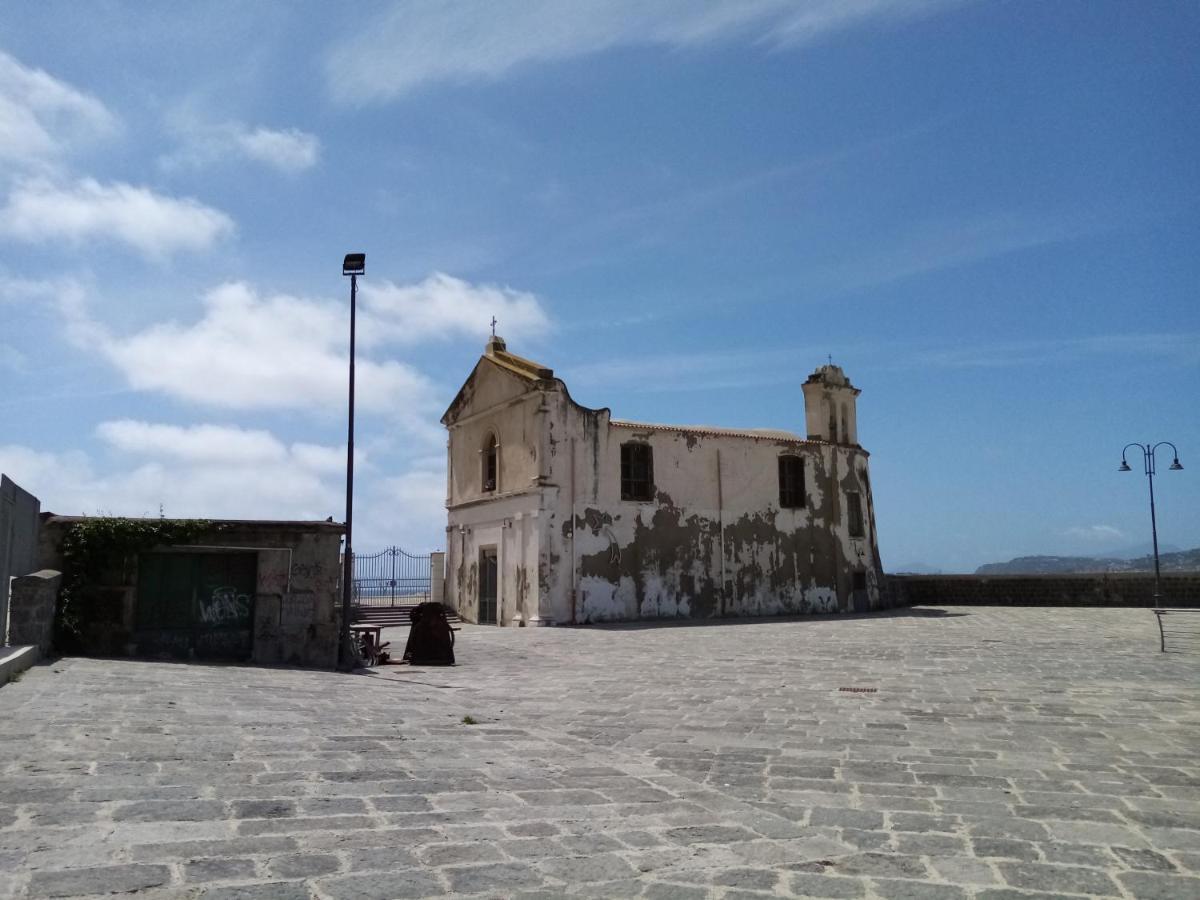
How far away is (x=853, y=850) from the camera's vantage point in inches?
187

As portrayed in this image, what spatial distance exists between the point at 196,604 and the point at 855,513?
78.2 feet

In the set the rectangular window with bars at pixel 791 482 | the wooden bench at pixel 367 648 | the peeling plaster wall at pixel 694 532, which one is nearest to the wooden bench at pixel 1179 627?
the peeling plaster wall at pixel 694 532

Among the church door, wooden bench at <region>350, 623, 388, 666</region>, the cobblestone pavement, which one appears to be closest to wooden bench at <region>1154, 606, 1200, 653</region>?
the cobblestone pavement

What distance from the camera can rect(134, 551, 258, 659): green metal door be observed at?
45.1 feet

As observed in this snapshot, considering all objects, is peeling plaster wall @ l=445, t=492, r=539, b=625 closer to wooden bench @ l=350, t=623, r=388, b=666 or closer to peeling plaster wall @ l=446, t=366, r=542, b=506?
A: peeling plaster wall @ l=446, t=366, r=542, b=506

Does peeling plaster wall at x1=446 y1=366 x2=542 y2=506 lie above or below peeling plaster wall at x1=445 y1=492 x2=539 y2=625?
above

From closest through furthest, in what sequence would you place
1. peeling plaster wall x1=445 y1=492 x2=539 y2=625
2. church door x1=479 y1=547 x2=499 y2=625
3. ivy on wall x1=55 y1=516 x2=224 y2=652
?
ivy on wall x1=55 y1=516 x2=224 y2=652 < peeling plaster wall x1=445 y1=492 x2=539 y2=625 < church door x1=479 y1=547 x2=499 y2=625

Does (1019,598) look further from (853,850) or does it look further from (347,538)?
(853,850)

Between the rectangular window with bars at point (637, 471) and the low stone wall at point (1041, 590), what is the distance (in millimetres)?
11861

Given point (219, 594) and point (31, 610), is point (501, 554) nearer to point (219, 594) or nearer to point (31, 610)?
point (219, 594)

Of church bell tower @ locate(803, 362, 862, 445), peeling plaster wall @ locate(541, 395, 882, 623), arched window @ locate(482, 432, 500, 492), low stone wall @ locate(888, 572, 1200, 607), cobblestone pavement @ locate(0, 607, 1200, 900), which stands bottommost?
cobblestone pavement @ locate(0, 607, 1200, 900)

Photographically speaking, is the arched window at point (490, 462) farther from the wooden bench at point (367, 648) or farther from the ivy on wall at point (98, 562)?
the ivy on wall at point (98, 562)

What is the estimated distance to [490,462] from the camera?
29.5m

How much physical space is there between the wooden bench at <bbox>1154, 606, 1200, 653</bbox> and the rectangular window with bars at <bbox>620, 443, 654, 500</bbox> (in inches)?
523
